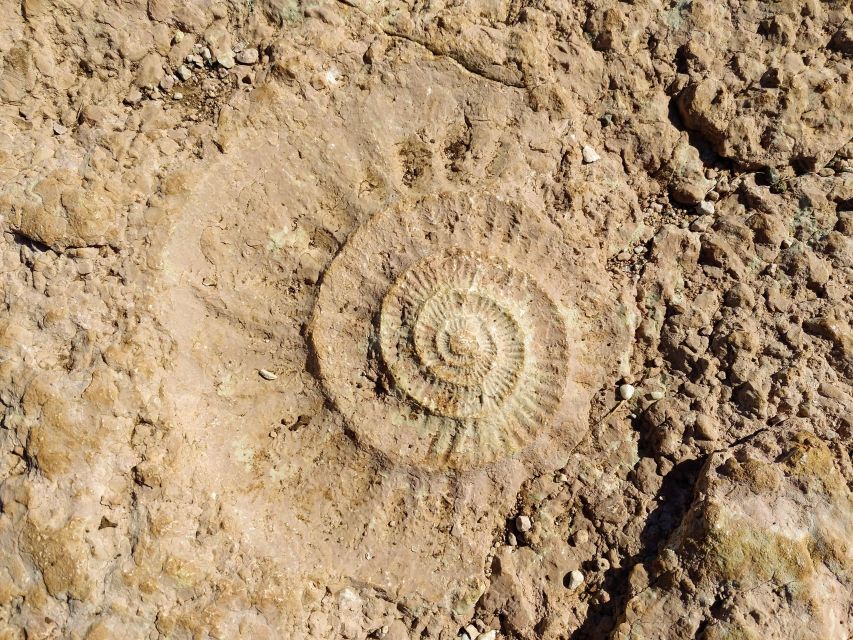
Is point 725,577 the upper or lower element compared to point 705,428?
lower

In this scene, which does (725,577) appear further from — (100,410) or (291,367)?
(100,410)

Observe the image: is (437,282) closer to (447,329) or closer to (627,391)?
(447,329)

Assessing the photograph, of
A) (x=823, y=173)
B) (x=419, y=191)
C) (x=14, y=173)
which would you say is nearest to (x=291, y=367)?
(x=419, y=191)

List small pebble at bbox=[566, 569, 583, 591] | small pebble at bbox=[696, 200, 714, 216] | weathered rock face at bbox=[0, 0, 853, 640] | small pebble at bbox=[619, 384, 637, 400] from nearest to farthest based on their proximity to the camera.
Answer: weathered rock face at bbox=[0, 0, 853, 640]
small pebble at bbox=[566, 569, 583, 591]
small pebble at bbox=[619, 384, 637, 400]
small pebble at bbox=[696, 200, 714, 216]

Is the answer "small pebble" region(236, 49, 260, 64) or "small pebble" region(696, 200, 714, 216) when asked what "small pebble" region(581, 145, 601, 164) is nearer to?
"small pebble" region(696, 200, 714, 216)

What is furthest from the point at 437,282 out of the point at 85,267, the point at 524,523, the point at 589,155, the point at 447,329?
the point at 85,267

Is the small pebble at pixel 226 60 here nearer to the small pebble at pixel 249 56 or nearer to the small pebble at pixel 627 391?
the small pebble at pixel 249 56

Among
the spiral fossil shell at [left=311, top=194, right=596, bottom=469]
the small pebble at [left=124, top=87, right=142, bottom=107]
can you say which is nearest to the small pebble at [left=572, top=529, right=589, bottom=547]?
the spiral fossil shell at [left=311, top=194, right=596, bottom=469]
